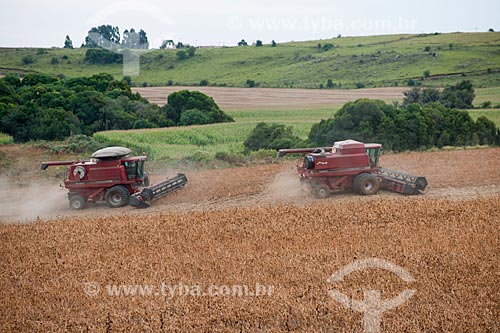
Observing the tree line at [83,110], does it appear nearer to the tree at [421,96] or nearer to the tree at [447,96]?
the tree at [421,96]

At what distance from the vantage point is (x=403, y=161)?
27016 millimetres

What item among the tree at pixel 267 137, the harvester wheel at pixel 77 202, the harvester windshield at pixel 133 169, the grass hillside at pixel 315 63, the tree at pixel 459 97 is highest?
the grass hillside at pixel 315 63

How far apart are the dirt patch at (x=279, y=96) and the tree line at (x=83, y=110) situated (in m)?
5.63

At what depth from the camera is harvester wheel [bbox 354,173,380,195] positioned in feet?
64.7

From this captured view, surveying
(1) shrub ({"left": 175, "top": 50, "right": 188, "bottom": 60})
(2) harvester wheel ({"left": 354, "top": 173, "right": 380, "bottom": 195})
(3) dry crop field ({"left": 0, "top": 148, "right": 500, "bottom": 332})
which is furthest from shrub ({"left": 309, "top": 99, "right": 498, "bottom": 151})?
(1) shrub ({"left": 175, "top": 50, "right": 188, "bottom": 60})

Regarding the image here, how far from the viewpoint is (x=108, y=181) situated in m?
20.4

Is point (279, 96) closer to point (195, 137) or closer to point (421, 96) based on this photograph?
point (421, 96)

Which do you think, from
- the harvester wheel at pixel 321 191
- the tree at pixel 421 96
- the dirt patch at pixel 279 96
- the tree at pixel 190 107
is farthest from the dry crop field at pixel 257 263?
the dirt patch at pixel 279 96

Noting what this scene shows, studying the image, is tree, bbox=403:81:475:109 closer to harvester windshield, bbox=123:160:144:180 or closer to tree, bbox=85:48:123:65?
harvester windshield, bbox=123:160:144:180

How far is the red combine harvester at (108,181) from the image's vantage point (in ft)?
66.2

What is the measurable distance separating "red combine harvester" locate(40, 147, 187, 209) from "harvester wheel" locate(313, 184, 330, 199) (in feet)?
18.9

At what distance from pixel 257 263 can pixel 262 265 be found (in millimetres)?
152

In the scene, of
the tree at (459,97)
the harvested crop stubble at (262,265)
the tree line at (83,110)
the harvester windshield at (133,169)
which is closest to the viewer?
the harvested crop stubble at (262,265)

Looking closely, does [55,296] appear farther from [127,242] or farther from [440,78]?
[440,78]
